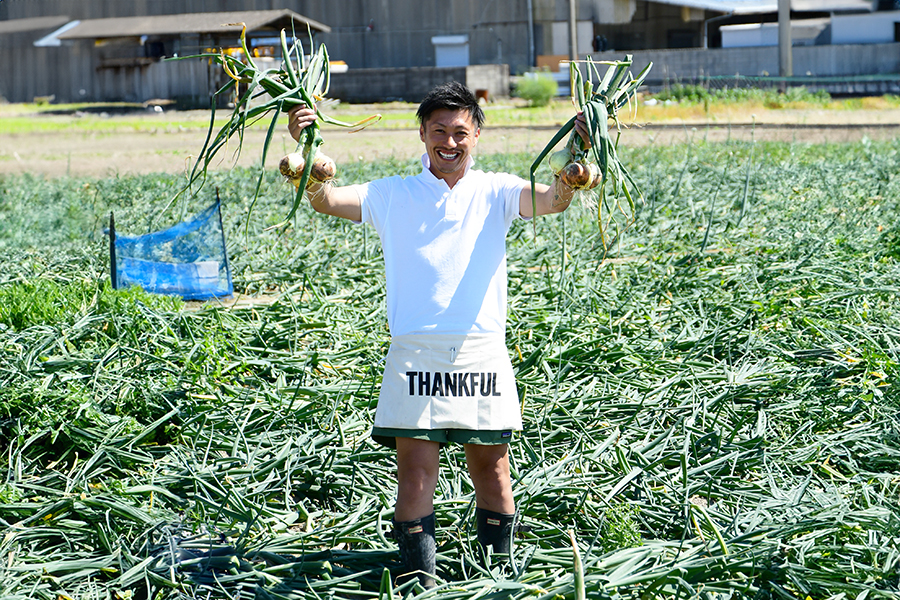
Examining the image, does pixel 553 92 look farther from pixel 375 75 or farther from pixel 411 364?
pixel 411 364

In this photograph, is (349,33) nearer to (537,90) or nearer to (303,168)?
(537,90)

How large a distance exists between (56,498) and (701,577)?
194 centimetres

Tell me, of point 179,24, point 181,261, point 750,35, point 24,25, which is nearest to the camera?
point 181,261

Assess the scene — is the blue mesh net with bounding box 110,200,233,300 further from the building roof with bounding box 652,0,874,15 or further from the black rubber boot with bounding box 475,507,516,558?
the building roof with bounding box 652,0,874,15

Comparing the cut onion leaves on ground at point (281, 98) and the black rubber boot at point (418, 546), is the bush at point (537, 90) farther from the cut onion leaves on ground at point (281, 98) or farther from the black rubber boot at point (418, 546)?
the black rubber boot at point (418, 546)

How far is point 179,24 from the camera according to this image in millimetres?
27266

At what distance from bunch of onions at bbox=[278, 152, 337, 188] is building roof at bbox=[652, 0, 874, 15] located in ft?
97.9

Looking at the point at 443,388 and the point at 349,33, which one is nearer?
the point at 443,388

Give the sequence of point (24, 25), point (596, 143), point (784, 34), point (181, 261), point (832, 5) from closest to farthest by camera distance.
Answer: point (596, 143), point (181, 261), point (784, 34), point (24, 25), point (832, 5)

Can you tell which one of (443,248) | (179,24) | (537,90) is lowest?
(443,248)

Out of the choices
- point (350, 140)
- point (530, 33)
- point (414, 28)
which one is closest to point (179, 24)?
point (414, 28)

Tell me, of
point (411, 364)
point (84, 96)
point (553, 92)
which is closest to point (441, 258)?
point (411, 364)

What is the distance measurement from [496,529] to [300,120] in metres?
1.20

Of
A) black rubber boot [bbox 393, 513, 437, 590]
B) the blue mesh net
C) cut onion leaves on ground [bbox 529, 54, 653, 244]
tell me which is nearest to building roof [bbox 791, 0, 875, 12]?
the blue mesh net
